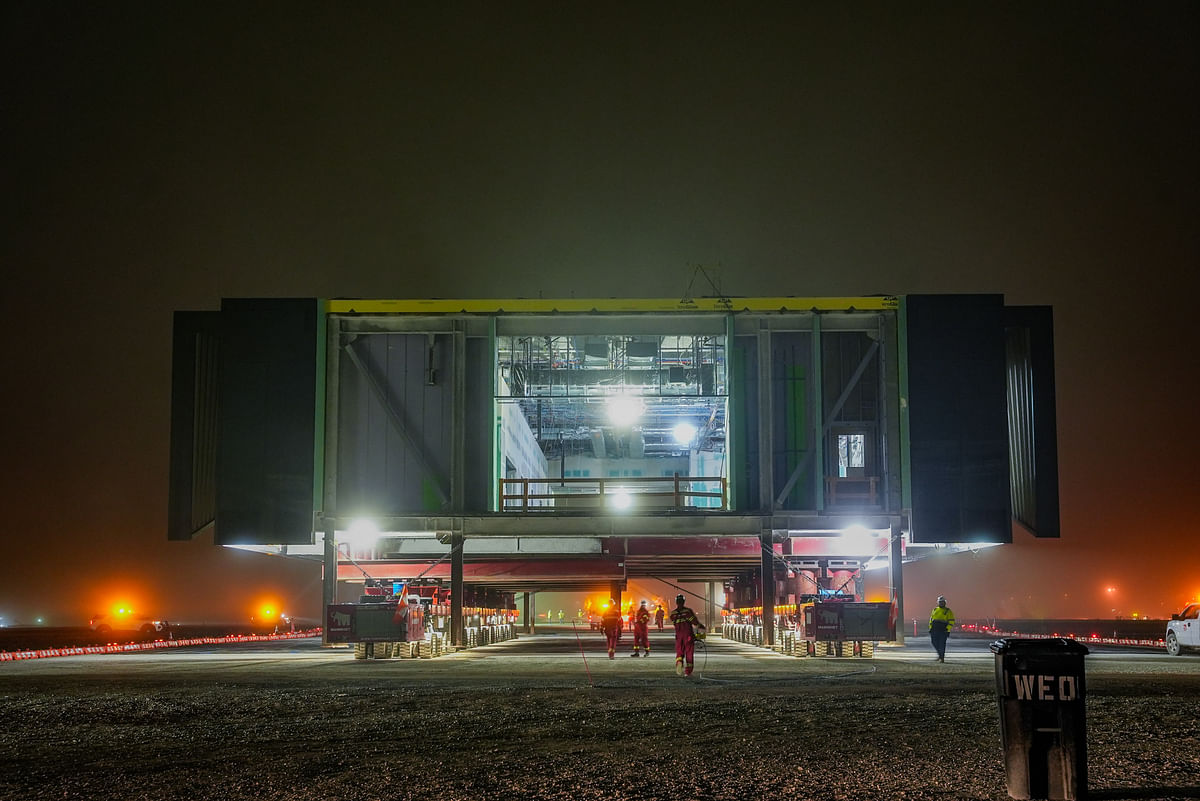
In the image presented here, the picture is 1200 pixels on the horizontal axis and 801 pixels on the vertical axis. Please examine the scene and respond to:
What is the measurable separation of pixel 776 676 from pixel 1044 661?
445 inches

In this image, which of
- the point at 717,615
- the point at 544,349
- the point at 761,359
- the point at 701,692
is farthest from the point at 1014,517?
the point at 717,615

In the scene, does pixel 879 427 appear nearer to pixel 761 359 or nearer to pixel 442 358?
pixel 761 359

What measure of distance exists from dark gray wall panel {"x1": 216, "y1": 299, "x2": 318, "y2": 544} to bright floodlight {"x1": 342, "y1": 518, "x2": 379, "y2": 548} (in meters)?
1.38

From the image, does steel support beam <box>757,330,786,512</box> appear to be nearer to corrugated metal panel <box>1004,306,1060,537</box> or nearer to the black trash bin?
corrugated metal panel <box>1004,306,1060,537</box>

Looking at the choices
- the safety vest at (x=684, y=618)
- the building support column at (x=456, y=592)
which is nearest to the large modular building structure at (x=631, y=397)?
the building support column at (x=456, y=592)

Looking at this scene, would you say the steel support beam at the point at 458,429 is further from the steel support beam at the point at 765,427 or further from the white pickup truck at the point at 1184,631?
the white pickup truck at the point at 1184,631

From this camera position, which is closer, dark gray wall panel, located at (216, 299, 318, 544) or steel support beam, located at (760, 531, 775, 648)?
steel support beam, located at (760, 531, 775, 648)

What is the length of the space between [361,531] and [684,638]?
48.4 feet

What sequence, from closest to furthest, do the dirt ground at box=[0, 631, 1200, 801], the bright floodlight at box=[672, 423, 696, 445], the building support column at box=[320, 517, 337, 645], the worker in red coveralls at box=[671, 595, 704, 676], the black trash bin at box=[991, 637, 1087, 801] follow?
the black trash bin at box=[991, 637, 1087, 801], the dirt ground at box=[0, 631, 1200, 801], the worker in red coveralls at box=[671, 595, 704, 676], the building support column at box=[320, 517, 337, 645], the bright floodlight at box=[672, 423, 696, 445]

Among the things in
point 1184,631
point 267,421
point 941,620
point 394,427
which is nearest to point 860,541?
point 1184,631

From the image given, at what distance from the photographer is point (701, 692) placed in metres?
16.3

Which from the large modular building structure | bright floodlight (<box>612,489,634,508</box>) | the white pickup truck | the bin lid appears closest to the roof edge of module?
the large modular building structure

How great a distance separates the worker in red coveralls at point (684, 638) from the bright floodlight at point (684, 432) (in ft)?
82.3

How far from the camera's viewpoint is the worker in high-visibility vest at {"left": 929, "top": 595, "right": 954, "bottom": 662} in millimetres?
24641
